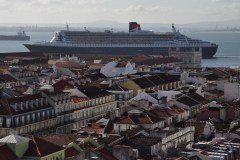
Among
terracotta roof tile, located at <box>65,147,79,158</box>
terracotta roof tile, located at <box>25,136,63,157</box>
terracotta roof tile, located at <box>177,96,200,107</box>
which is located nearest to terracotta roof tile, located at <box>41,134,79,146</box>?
terracotta roof tile, located at <box>65,147,79,158</box>

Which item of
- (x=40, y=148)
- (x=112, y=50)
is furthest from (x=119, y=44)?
(x=40, y=148)

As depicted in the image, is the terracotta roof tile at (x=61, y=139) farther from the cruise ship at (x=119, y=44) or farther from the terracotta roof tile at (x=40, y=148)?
the cruise ship at (x=119, y=44)

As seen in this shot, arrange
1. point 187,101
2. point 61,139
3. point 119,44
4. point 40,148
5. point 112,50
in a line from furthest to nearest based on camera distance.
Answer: point 119,44 < point 112,50 < point 187,101 < point 61,139 < point 40,148

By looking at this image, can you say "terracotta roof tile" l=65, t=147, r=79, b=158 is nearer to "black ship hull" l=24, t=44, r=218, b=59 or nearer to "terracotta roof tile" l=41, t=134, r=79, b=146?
"terracotta roof tile" l=41, t=134, r=79, b=146

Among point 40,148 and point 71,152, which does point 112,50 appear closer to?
point 71,152

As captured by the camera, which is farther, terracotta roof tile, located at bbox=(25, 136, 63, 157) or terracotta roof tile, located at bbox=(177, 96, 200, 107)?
terracotta roof tile, located at bbox=(177, 96, 200, 107)

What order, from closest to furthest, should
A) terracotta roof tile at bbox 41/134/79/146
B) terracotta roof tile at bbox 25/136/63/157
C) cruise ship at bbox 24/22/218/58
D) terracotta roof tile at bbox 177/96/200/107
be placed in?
terracotta roof tile at bbox 25/136/63/157 → terracotta roof tile at bbox 41/134/79/146 → terracotta roof tile at bbox 177/96/200/107 → cruise ship at bbox 24/22/218/58

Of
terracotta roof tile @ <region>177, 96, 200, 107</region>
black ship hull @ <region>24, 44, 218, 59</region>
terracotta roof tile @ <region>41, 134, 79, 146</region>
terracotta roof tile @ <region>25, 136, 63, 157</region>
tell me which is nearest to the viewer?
terracotta roof tile @ <region>25, 136, 63, 157</region>

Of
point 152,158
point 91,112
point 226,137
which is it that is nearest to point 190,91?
point 91,112

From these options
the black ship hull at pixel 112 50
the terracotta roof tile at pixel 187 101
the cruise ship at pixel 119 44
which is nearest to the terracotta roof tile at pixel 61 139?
the terracotta roof tile at pixel 187 101

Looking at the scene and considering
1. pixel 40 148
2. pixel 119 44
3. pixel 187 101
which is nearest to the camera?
pixel 40 148
